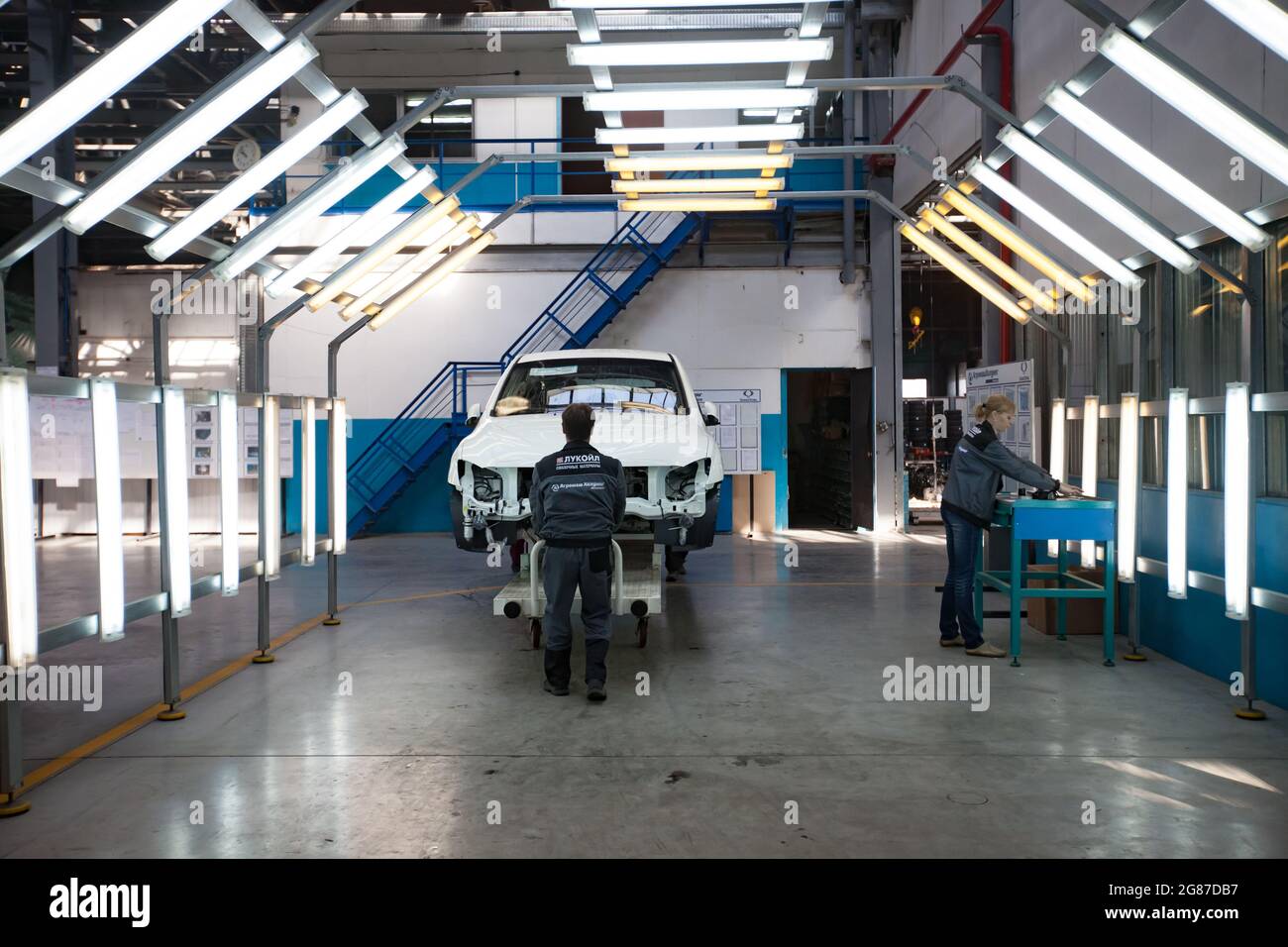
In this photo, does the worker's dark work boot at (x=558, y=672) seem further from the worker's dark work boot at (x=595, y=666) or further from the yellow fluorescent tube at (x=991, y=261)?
the yellow fluorescent tube at (x=991, y=261)

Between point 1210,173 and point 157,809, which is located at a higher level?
point 1210,173

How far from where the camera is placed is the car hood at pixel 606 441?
Answer: 683 cm

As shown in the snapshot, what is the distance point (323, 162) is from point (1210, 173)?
13447 mm

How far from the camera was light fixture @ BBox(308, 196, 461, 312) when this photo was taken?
7.05 meters

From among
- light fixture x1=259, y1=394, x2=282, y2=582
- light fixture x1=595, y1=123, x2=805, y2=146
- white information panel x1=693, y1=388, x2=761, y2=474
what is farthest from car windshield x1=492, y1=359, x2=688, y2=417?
white information panel x1=693, y1=388, x2=761, y2=474

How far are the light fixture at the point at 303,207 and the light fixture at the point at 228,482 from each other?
2.60ft

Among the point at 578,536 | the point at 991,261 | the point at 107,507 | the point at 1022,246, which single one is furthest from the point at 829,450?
the point at 107,507

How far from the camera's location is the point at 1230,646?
5855mm

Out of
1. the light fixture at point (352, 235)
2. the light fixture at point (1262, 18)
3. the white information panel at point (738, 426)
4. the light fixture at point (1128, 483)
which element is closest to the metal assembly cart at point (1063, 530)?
the light fixture at point (1128, 483)

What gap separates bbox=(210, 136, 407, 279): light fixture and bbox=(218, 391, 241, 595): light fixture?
0.79 metres

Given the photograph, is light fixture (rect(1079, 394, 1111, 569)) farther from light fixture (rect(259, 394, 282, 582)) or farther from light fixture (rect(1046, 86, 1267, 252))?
light fixture (rect(259, 394, 282, 582))
